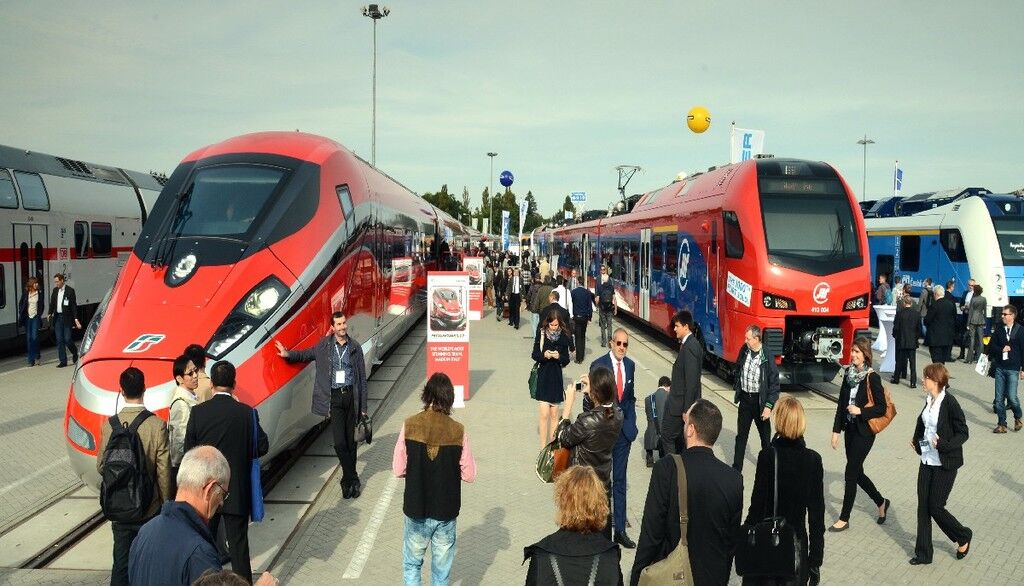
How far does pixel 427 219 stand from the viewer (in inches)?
935

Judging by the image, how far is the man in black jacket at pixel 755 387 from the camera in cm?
825

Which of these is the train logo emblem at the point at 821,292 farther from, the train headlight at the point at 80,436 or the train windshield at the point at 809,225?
the train headlight at the point at 80,436

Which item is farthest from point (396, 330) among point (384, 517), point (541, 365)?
point (384, 517)

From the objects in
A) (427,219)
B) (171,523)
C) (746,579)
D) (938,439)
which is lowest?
(746,579)

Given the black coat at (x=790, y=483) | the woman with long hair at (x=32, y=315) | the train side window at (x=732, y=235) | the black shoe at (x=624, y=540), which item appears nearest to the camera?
the black coat at (x=790, y=483)

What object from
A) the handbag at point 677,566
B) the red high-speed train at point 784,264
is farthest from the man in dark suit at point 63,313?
the handbag at point 677,566

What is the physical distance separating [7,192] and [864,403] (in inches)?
655

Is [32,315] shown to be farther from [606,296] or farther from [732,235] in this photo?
[732,235]

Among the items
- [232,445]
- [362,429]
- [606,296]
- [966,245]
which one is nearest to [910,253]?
[966,245]

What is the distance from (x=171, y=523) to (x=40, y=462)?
731 centimetres

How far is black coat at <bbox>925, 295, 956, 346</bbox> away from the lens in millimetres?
14500

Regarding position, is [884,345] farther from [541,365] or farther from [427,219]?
[427,219]

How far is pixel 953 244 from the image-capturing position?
19.8 metres

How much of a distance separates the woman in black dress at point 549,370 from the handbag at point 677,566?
5.35m
